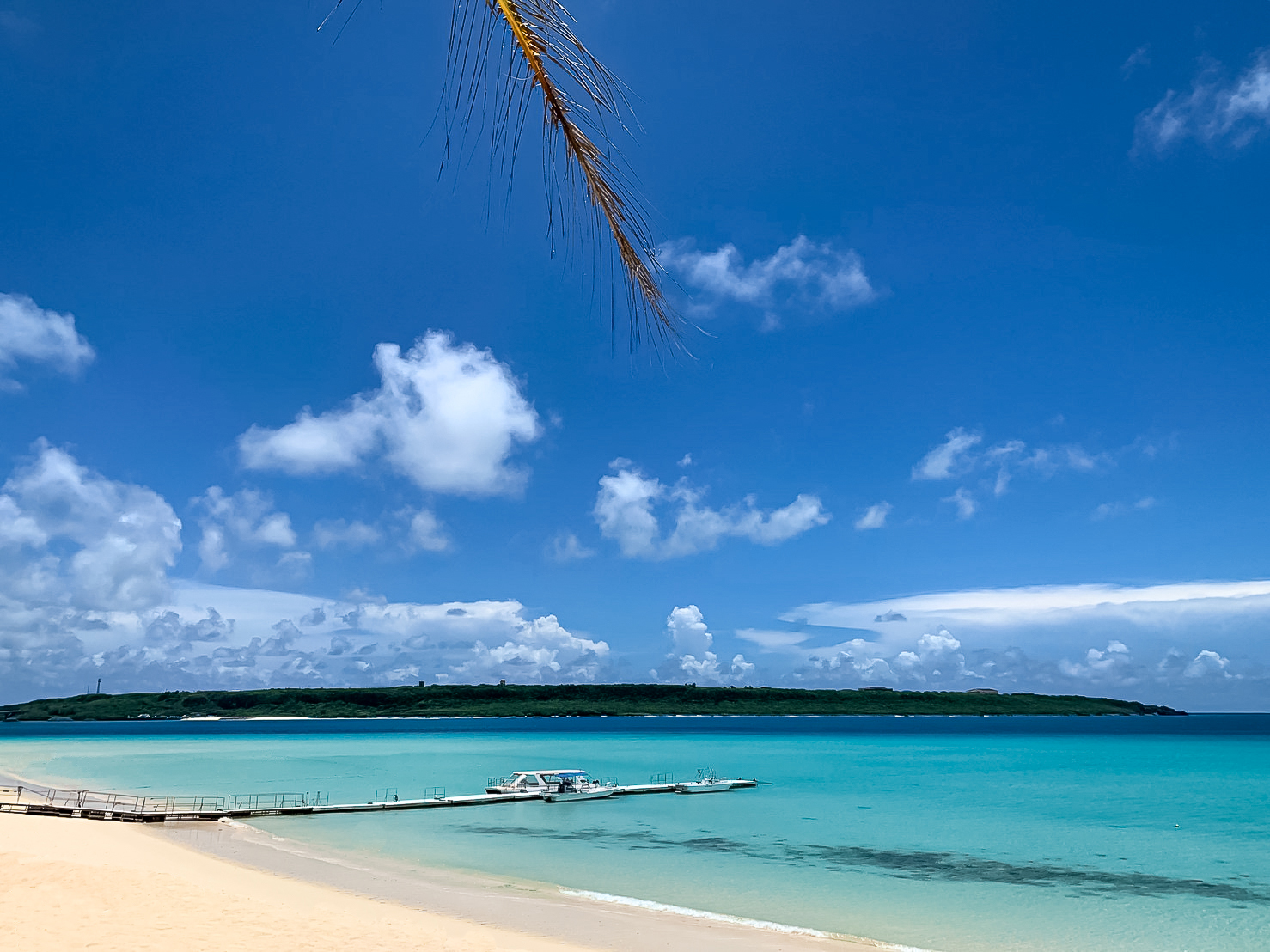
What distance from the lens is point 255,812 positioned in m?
31.1

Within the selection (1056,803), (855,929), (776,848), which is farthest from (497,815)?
(1056,803)

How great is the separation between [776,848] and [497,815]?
41.3ft

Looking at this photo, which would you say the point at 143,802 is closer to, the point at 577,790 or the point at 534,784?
the point at 534,784

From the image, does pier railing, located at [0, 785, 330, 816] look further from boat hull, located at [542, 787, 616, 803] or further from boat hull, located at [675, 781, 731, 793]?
boat hull, located at [675, 781, 731, 793]

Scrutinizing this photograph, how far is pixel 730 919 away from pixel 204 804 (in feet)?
84.7

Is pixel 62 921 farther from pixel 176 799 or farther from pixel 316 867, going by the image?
pixel 176 799

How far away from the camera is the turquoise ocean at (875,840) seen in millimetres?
18422

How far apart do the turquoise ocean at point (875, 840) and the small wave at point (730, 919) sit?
19.1 inches

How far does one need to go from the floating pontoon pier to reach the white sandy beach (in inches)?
224

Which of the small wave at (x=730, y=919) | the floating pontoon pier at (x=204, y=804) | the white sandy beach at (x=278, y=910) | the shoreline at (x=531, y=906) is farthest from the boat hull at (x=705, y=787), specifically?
the small wave at (x=730, y=919)

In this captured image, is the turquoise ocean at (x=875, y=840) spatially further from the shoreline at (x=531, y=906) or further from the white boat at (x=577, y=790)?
the white boat at (x=577, y=790)

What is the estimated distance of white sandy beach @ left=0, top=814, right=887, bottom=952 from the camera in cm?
1230

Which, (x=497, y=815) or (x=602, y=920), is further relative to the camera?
(x=497, y=815)

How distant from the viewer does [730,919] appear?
672 inches
